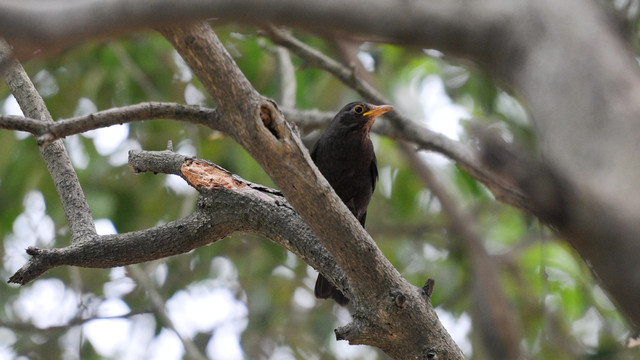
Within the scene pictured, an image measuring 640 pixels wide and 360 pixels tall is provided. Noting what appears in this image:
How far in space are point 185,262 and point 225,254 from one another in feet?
1.98

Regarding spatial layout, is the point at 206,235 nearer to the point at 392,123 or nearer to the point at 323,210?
the point at 323,210

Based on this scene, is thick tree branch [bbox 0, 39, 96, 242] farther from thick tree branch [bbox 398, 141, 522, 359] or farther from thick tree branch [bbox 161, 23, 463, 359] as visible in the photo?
thick tree branch [bbox 398, 141, 522, 359]

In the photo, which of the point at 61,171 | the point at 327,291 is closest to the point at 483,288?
the point at 327,291

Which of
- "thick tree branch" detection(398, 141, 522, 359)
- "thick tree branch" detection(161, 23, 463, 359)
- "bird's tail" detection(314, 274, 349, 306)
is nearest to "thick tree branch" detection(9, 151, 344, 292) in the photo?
"thick tree branch" detection(161, 23, 463, 359)

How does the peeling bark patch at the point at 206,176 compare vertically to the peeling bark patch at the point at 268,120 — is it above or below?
below

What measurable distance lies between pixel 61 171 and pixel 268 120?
6.05 ft

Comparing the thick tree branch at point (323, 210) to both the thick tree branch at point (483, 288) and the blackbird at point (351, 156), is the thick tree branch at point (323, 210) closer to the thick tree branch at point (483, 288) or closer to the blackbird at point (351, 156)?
the thick tree branch at point (483, 288)

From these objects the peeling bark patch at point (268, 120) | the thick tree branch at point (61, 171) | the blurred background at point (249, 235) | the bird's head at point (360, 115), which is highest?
the peeling bark patch at point (268, 120)

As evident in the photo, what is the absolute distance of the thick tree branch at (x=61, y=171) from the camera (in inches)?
149

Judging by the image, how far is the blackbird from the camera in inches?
217

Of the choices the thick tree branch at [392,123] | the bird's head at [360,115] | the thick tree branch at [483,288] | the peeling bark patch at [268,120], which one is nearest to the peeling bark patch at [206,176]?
the peeling bark patch at [268,120]

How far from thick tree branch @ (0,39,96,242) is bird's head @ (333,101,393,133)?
226 cm

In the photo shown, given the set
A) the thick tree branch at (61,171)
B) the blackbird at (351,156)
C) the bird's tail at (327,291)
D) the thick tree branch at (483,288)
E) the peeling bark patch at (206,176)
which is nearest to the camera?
the peeling bark patch at (206,176)

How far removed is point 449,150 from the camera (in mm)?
5973
